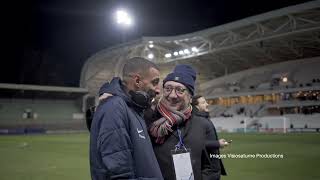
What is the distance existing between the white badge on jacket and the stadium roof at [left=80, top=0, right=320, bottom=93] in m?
36.3

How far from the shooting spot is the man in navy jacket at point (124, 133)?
2.58 meters

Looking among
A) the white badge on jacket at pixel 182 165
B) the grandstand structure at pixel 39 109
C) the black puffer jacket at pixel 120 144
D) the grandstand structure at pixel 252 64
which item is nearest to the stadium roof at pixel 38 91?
the grandstand structure at pixel 39 109

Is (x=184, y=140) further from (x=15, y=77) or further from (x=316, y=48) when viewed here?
(x=15, y=77)

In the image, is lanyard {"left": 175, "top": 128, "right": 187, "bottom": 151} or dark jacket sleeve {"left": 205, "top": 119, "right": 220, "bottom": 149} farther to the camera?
dark jacket sleeve {"left": 205, "top": 119, "right": 220, "bottom": 149}

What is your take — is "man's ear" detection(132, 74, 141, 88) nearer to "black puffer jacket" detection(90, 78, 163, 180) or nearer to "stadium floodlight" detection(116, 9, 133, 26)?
"black puffer jacket" detection(90, 78, 163, 180)

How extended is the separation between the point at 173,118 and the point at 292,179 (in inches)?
304

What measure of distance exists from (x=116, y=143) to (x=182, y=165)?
3.26ft

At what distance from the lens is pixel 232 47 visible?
155 feet

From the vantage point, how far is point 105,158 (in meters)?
2.58

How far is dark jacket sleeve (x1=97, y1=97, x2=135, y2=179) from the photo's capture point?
2555mm

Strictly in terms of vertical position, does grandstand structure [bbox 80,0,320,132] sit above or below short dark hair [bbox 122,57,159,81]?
above

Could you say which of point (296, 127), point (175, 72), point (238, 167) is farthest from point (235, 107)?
point (175, 72)

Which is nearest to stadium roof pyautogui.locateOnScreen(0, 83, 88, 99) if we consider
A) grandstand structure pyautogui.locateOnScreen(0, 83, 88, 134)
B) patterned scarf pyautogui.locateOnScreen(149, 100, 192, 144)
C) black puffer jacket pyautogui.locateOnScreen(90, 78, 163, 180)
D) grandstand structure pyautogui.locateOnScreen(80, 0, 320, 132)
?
grandstand structure pyautogui.locateOnScreen(0, 83, 88, 134)

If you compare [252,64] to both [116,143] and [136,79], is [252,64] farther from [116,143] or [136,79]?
[116,143]
